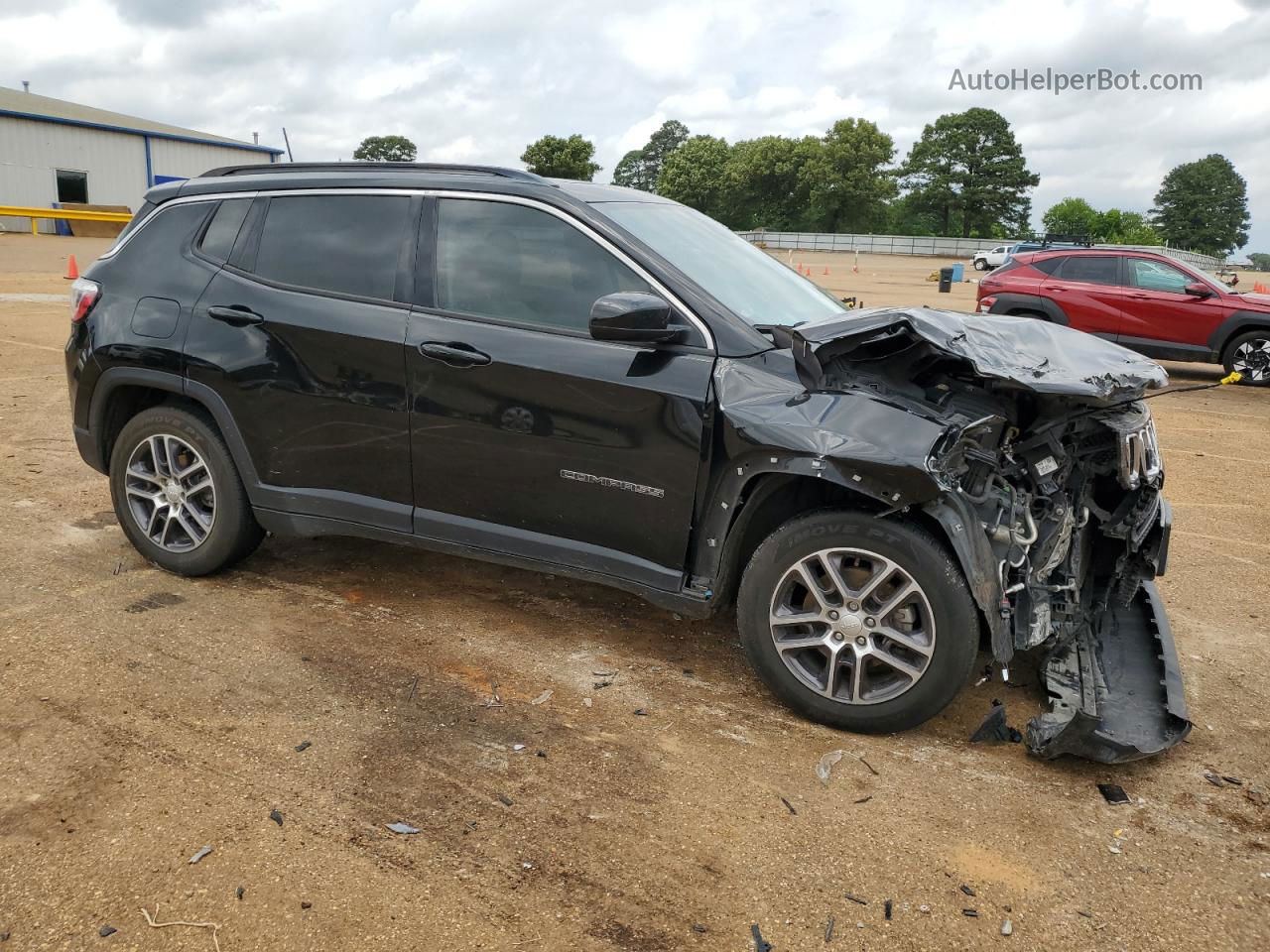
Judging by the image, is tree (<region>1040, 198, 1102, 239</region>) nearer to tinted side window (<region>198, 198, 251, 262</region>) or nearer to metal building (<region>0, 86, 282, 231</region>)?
metal building (<region>0, 86, 282, 231</region>)

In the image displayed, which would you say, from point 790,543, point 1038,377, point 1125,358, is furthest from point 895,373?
point 1125,358

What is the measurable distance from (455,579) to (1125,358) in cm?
314

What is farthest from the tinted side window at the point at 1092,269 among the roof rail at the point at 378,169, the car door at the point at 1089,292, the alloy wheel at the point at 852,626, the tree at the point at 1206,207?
the tree at the point at 1206,207

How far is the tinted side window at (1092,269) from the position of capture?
12.9 meters

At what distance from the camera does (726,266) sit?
4.16 metres

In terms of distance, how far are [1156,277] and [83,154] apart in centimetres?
4788

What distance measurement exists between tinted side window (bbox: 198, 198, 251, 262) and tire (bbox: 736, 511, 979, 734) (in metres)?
2.82

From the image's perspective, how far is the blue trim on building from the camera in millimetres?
42906

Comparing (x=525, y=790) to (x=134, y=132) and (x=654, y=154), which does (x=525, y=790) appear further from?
(x=654, y=154)

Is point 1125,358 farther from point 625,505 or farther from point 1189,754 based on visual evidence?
point 625,505

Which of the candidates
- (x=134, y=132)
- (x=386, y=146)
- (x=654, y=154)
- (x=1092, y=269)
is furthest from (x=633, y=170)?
(x=1092, y=269)

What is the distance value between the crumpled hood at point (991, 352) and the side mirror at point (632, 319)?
0.45 meters

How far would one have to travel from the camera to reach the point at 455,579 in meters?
4.88

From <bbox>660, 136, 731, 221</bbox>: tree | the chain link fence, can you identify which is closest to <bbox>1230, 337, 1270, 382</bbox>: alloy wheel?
the chain link fence
